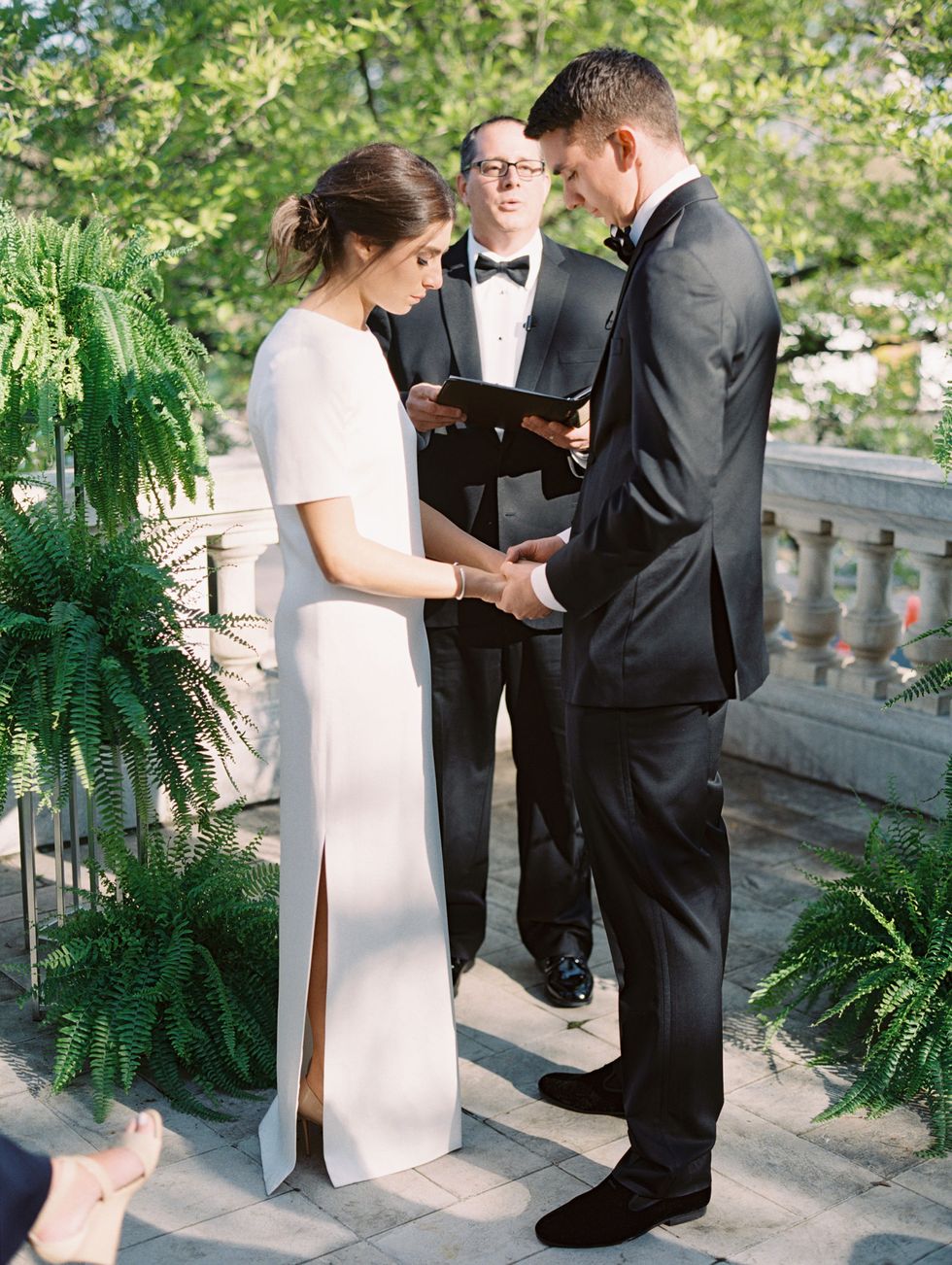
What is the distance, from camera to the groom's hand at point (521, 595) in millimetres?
2924

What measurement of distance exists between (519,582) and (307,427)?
0.53m

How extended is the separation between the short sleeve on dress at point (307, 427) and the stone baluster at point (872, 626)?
3.05 meters

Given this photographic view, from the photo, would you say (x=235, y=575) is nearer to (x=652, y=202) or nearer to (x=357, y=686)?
(x=357, y=686)

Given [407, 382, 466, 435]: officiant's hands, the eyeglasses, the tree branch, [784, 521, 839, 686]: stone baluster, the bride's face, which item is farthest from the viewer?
the tree branch

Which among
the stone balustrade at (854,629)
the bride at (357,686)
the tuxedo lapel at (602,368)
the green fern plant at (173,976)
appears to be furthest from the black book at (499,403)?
the stone balustrade at (854,629)

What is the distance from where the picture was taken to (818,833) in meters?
5.13

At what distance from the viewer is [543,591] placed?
2.84m

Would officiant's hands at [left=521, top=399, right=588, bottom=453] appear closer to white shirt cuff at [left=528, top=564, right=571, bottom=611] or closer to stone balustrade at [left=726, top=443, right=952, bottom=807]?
white shirt cuff at [left=528, top=564, right=571, bottom=611]

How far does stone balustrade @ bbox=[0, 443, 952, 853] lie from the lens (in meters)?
5.04

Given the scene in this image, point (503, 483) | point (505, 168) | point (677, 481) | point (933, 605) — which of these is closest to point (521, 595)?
point (677, 481)

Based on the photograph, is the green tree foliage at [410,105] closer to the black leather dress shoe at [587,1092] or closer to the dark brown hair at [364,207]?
the dark brown hair at [364,207]

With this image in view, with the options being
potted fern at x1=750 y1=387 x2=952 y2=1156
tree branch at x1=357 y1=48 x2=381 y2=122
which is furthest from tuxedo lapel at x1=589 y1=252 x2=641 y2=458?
tree branch at x1=357 y1=48 x2=381 y2=122

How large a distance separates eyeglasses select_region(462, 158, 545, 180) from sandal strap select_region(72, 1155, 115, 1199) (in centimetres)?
257

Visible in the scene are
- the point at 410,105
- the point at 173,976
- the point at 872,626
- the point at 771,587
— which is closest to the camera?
the point at 173,976
